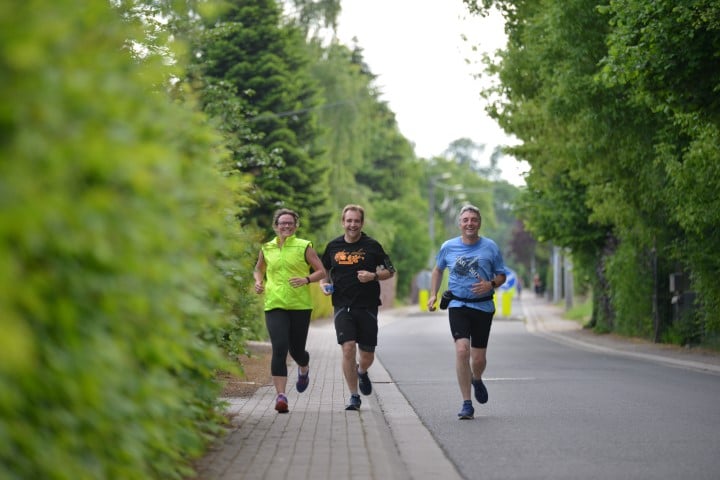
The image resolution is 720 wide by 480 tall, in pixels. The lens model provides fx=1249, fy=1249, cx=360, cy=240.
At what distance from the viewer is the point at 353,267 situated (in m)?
11.3

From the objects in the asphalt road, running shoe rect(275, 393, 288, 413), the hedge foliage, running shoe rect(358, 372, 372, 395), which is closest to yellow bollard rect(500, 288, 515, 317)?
the asphalt road

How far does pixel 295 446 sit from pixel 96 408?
4.55 meters

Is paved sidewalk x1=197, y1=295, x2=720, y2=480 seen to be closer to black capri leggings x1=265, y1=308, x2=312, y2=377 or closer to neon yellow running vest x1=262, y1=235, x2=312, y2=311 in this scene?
black capri leggings x1=265, y1=308, x2=312, y2=377

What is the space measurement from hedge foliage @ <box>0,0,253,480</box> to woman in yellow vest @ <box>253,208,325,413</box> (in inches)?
245

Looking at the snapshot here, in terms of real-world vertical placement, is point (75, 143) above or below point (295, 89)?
below

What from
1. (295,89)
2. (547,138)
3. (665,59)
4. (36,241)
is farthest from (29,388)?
(295,89)

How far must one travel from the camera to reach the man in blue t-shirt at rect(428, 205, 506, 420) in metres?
11.0

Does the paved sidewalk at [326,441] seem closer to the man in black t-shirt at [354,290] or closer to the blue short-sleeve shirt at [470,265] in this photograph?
the man in black t-shirt at [354,290]

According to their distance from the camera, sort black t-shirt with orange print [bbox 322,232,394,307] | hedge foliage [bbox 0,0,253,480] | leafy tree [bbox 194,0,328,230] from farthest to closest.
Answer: leafy tree [bbox 194,0,328,230], black t-shirt with orange print [bbox 322,232,394,307], hedge foliage [bbox 0,0,253,480]

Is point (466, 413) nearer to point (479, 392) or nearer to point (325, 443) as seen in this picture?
point (479, 392)

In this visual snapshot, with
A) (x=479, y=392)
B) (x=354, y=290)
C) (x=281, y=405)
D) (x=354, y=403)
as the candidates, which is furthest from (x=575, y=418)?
(x=281, y=405)

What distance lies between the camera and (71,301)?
365cm

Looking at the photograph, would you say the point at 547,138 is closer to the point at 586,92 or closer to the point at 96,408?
the point at 586,92

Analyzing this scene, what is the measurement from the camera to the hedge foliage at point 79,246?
3162mm
